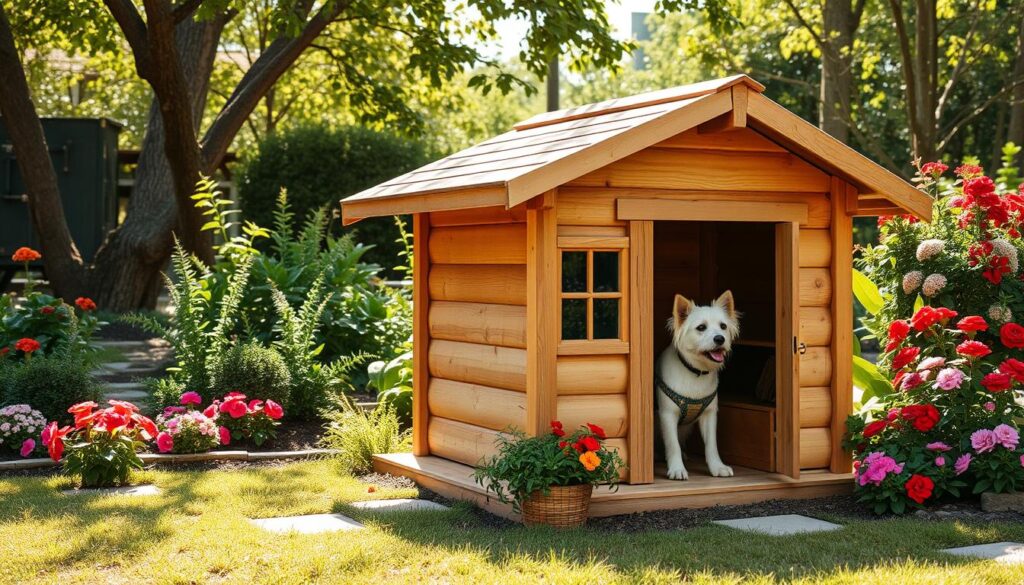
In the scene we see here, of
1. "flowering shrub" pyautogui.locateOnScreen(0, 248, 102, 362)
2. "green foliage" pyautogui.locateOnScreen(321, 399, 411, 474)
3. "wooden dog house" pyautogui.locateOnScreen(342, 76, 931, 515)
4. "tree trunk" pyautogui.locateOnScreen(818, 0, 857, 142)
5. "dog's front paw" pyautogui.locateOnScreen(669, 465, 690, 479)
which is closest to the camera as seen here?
"wooden dog house" pyautogui.locateOnScreen(342, 76, 931, 515)

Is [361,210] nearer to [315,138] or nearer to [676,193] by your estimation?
[676,193]

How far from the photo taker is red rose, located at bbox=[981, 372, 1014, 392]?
20.8ft

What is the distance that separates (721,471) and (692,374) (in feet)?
1.97

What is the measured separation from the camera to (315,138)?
18.7 m

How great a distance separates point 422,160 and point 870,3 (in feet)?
25.5

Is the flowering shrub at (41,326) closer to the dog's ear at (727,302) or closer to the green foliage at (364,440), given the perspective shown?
the green foliage at (364,440)

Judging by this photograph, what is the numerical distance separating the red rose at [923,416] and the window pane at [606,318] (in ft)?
5.61

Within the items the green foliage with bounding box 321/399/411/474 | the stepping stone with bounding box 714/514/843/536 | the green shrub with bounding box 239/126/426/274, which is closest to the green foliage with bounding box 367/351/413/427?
the green foliage with bounding box 321/399/411/474

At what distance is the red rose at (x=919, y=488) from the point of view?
244 inches

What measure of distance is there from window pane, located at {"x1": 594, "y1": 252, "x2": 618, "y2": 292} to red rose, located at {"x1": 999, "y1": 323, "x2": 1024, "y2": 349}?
2.25 meters

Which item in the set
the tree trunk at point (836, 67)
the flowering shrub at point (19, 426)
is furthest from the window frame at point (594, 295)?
the tree trunk at point (836, 67)

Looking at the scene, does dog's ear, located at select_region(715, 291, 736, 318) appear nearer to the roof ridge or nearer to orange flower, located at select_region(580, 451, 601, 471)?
the roof ridge

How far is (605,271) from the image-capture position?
20.6 feet

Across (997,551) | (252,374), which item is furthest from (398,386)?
(997,551)
